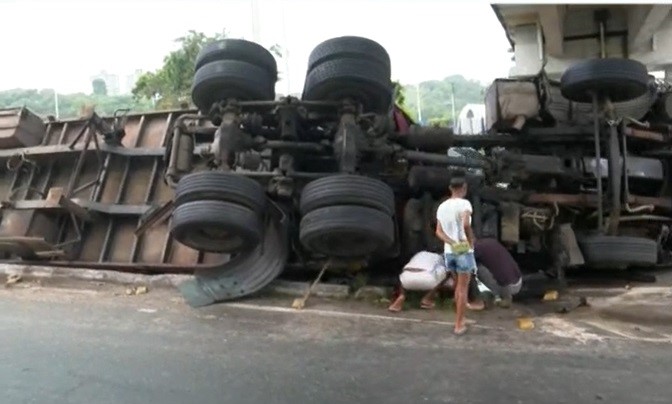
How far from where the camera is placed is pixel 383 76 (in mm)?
5277

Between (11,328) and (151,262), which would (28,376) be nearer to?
(11,328)

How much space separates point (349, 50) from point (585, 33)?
8919 millimetres

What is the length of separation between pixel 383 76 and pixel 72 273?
9.95 ft

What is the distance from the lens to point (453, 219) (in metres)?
4.55

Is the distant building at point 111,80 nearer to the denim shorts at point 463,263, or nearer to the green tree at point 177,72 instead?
the green tree at point 177,72

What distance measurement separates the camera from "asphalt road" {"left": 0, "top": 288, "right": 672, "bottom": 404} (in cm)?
303

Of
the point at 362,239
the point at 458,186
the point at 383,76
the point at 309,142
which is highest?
the point at 383,76

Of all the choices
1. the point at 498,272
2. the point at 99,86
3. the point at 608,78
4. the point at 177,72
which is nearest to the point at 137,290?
the point at 498,272

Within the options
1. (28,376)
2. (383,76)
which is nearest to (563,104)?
(383,76)

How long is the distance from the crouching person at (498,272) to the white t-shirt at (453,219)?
564 mm

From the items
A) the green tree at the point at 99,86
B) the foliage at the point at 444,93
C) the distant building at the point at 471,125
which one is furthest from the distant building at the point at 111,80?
the distant building at the point at 471,125

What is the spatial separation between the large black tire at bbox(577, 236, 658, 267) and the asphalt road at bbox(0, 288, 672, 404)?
1788 mm

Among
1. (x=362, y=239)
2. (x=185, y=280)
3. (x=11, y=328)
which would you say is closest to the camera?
(x=11, y=328)

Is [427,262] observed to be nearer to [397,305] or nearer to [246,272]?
[397,305]
